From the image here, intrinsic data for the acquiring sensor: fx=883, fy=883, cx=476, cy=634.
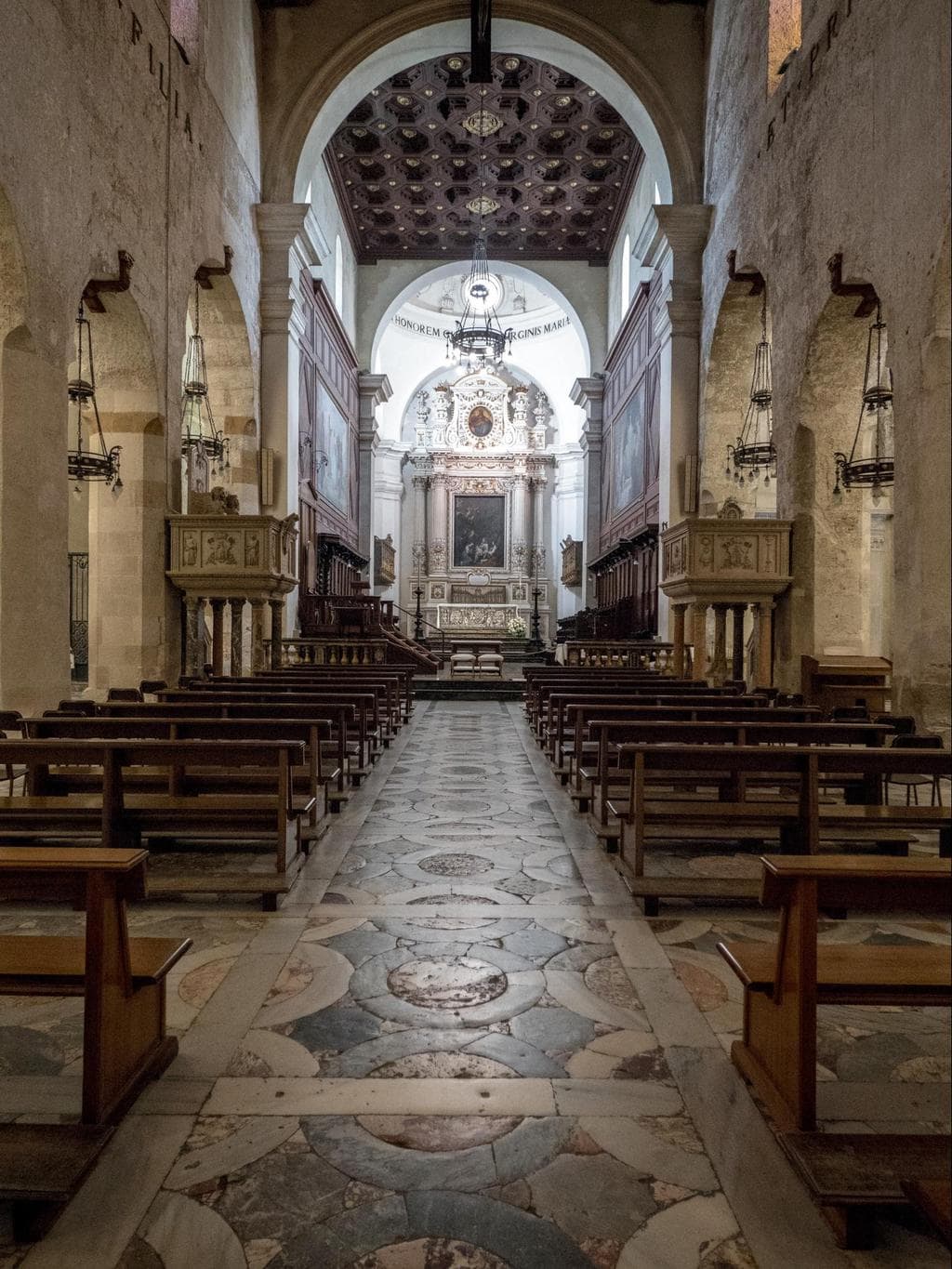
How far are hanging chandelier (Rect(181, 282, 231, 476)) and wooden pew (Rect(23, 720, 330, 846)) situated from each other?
7088 millimetres

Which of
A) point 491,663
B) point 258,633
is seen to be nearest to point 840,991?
point 258,633

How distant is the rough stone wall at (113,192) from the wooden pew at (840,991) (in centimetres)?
664

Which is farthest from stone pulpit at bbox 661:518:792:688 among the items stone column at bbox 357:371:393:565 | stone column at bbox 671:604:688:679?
stone column at bbox 357:371:393:565

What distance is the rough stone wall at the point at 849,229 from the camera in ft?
22.2

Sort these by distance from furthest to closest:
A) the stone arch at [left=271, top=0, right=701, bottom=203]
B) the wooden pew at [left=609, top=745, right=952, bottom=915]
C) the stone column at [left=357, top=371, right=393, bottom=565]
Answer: the stone column at [left=357, top=371, right=393, bottom=565]
the stone arch at [left=271, top=0, right=701, bottom=203]
the wooden pew at [left=609, top=745, right=952, bottom=915]

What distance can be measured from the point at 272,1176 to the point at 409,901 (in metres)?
1.98

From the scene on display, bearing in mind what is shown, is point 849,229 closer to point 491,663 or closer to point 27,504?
point 27,504

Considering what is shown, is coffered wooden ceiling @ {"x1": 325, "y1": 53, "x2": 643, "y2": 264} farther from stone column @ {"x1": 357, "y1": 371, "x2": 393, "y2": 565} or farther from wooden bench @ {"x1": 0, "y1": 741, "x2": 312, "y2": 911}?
wooden bench @ {"x1": 0, "y1": 741, "x2": 312, "y2": 911}

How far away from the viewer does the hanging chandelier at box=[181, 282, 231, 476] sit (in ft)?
38.0

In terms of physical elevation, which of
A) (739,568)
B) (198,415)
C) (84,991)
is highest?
(198,415)

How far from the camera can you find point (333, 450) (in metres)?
20.5

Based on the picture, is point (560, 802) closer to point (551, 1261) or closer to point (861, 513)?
point (551, 1261)

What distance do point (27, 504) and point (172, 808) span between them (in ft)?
13.7

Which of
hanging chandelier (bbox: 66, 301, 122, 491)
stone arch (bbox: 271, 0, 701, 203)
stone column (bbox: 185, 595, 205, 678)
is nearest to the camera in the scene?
hanging chandelier (bbox: 66, 301, 122, 491)
